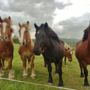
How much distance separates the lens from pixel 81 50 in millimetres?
13453

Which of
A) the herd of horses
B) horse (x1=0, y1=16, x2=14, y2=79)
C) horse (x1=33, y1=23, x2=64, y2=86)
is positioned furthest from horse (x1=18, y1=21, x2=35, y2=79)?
horse (x1=33, y1=23, x2=64, y2=86)

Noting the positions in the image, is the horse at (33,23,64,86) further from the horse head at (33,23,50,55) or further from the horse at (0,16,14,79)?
the horse at (0,16,14,79)

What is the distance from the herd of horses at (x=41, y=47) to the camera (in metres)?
13.2

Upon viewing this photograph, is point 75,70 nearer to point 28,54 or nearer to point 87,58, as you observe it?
point 28,54

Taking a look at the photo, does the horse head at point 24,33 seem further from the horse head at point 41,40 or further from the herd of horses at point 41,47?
the horse head at point 41,40

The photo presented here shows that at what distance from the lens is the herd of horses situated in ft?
43.3

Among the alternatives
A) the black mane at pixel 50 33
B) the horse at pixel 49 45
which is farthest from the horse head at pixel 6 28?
the black mane at pixel 50 33

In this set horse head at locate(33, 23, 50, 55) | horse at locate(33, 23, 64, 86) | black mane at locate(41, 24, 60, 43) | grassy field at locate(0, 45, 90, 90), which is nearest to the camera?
grassy field at locate(0, 45, 90, 90)

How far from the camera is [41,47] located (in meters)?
13.1

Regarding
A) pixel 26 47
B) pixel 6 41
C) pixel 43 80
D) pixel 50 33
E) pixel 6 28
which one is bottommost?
pixel 43 80

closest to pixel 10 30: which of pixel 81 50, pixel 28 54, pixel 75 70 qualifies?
pixel 28 54

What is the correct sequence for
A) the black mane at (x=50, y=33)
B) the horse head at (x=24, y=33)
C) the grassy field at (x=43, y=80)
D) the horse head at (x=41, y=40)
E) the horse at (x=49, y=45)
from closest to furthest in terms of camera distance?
the grassy field at (x=43, y=80), the horse head at (x=41, y=40), the horse at (x=49, y=45), the black mane at (x=50, y=33), the horse head at (x=24, y=33)

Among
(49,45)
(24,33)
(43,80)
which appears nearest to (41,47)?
(49,45)

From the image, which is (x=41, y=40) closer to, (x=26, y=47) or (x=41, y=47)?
(x=41, y=47)
